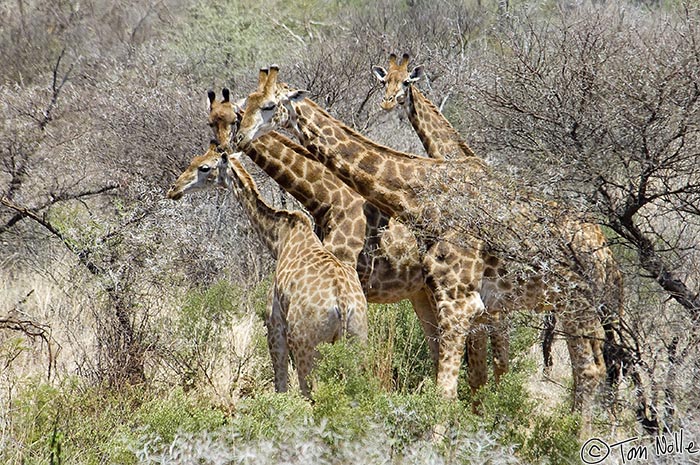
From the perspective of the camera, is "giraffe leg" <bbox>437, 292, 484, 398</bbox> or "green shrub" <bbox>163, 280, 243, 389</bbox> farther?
"green shrub" <bbox>163, 280, 243, 389</bbox>

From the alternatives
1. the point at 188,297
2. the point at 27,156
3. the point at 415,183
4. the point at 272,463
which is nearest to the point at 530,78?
the point at 415,183

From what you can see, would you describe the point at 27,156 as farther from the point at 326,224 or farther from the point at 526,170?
the point at 526,170

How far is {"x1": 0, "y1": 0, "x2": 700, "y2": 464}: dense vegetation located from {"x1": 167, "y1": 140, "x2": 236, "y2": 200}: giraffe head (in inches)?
24.9

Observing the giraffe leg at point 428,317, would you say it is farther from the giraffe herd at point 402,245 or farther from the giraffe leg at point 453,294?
the giraffe leg at point 453,294

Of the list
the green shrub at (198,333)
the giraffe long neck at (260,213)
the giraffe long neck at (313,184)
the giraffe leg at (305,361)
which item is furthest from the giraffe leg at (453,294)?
the green shrub at (198,333)

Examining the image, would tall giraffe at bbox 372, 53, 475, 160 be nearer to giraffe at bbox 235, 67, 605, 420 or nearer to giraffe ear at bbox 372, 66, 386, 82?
giraffe ear at bbox 372, 66, 386, 82

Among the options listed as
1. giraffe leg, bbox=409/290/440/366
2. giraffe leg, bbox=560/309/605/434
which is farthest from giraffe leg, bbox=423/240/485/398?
giraffe leg, bbox=560/309/605/434

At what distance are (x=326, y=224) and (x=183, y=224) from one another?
2.38 meters

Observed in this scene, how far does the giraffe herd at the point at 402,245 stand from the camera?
6.20m

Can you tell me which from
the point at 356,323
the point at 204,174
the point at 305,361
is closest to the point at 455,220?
the point at 356,323

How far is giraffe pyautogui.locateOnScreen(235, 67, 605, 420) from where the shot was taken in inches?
240

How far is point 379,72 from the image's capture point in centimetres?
1213

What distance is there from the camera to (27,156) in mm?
12070

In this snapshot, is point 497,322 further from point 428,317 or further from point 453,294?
point 428,317
